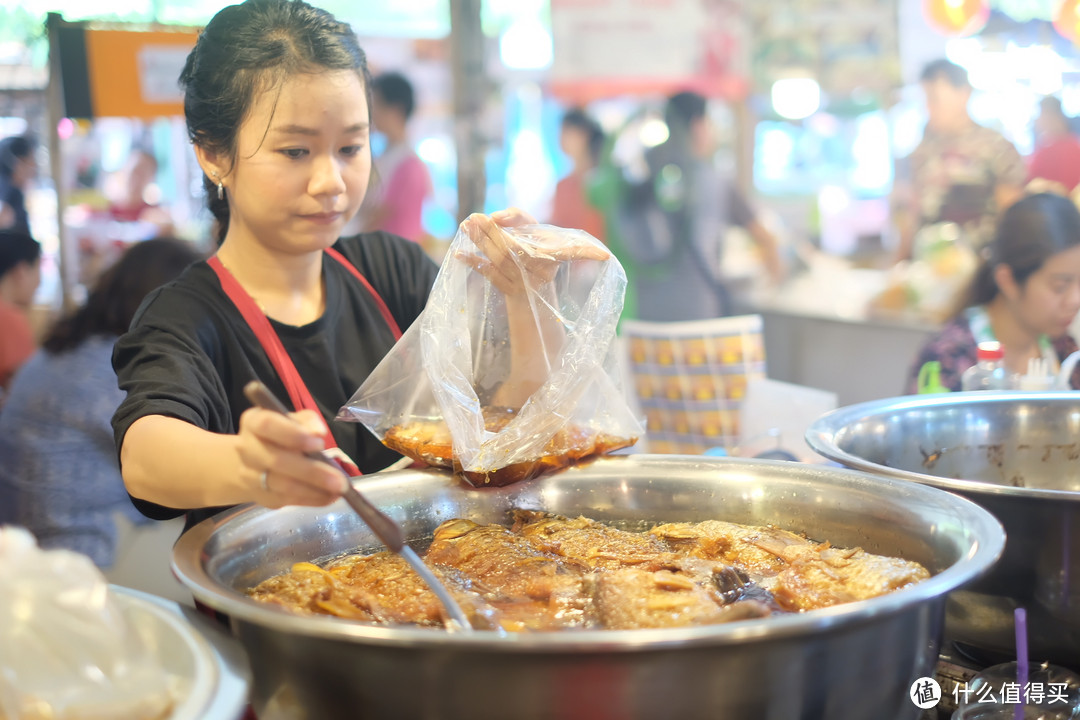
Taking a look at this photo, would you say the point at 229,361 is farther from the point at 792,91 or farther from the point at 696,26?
the point at 792,91

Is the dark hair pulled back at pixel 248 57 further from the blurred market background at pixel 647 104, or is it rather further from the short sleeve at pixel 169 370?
the blurred market background at pixel 647 104

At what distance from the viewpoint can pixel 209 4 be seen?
4805mm

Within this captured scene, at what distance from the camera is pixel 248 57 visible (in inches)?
51.5

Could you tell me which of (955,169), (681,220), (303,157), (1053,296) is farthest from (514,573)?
(955,169)

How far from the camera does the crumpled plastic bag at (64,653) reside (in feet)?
2.49

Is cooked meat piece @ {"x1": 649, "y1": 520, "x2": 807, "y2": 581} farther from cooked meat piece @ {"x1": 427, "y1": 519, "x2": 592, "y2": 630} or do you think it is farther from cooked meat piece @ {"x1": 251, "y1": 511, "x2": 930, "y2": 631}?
cooked meat piece @ {"x1": 427, "y1": 519, "x2": 592, "y2": 630}

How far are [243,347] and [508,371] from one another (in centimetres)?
41

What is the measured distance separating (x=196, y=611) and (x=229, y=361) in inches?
21.0

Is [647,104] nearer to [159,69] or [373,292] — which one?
[159,69]

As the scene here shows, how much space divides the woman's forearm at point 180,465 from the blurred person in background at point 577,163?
4.20 meters

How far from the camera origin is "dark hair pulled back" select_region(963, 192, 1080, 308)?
2605 millimetres

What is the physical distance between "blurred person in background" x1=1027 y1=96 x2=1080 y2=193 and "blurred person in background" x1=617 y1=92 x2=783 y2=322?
1.37 metres

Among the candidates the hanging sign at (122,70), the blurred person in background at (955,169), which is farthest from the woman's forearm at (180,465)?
the blurred person in background at (955,169)

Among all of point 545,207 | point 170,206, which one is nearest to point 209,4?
point 170,206
